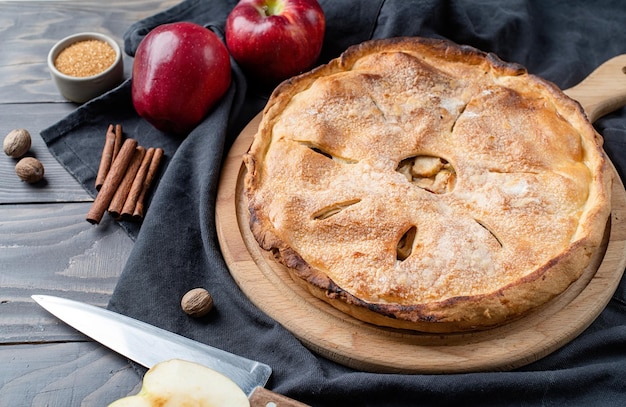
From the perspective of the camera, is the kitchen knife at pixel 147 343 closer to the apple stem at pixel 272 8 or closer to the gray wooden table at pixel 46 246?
the gray wooden table at pixel 46 246

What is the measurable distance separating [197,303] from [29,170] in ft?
3.23

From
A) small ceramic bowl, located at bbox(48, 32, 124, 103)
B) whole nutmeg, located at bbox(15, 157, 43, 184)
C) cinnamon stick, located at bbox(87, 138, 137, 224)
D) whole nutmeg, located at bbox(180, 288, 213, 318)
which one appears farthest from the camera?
small ceramic bowl, located at bbox(48, 32, 124, 103)

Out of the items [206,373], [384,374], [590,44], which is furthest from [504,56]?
[206,373]

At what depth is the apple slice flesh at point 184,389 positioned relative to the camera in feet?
6.29

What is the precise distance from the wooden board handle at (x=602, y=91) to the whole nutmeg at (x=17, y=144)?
7.37 ft

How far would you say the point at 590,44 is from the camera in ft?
11.0

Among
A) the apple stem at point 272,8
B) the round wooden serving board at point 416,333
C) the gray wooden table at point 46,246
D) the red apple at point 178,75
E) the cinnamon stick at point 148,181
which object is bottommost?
the gray wooden table at point 46,246

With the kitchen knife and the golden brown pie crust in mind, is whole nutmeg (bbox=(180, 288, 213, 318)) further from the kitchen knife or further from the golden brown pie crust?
the golden brown pie crust

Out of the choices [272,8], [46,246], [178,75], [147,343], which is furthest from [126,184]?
[272,8]

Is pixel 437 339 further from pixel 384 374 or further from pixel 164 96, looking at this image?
pixel 164 96

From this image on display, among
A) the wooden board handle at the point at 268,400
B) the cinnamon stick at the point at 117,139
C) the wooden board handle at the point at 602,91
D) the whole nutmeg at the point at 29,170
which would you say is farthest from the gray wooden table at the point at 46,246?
the wooden board handle at the point at 602,91

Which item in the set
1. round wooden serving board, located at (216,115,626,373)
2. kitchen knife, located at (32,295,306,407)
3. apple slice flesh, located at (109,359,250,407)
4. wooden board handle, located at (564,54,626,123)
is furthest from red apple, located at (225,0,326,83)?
apple slice flesh, located at (109,359,250,407)

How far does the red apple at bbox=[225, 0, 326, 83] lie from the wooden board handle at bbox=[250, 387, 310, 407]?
1535mm

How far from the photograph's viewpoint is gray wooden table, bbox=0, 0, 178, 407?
220 centimetres
